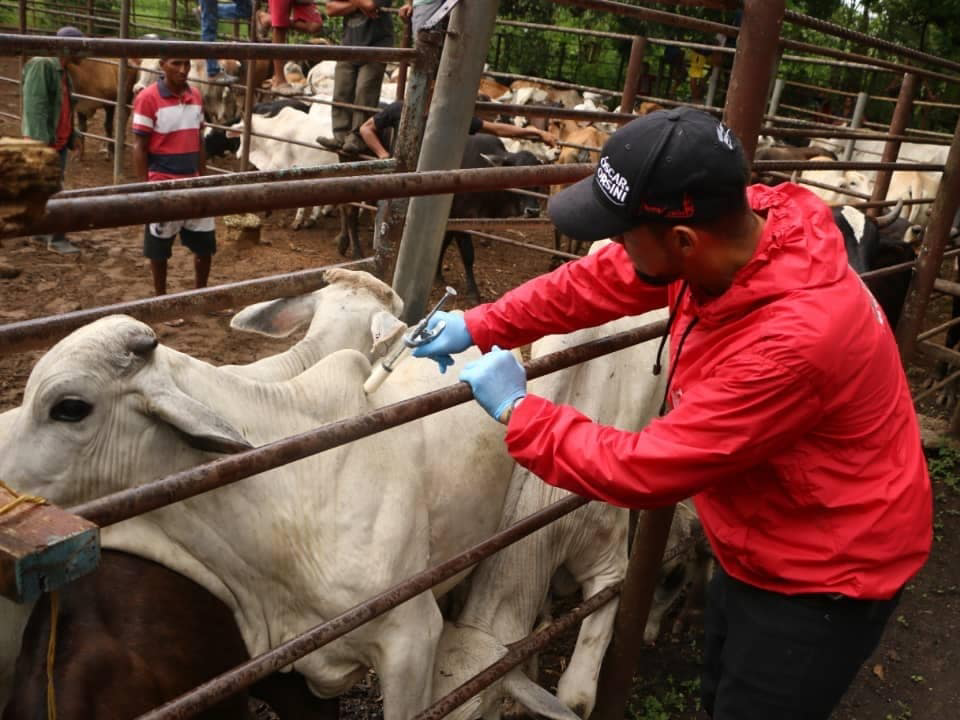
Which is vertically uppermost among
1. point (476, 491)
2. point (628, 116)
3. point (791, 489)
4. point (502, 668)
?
point (628, 116)

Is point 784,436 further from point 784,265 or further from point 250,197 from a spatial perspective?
point 250,197

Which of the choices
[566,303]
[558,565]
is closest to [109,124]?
[558,565]

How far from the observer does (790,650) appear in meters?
2.04

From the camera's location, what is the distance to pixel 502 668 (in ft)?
7.99

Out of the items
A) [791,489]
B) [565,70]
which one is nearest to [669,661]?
[791,489]

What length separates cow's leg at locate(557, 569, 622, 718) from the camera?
3.03 meters

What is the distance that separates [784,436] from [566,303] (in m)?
0.78

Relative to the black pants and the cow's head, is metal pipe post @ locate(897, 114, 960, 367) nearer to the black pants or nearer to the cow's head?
the black pants

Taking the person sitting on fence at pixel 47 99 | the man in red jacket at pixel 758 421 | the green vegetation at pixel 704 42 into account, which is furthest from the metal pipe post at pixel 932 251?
the green vegetation at pixel 704 42

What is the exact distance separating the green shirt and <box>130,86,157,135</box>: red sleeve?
4.15ft

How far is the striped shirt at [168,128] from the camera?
6.50 m

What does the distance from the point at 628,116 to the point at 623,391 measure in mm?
1781

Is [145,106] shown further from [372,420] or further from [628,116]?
[372,420]

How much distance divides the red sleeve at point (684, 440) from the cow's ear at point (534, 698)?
1099 millimetres
